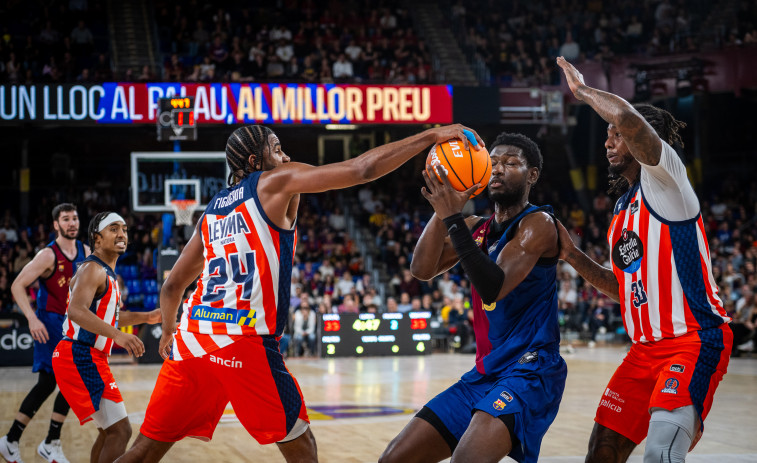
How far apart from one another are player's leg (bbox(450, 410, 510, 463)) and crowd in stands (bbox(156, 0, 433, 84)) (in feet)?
60.1

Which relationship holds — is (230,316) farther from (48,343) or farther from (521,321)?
(48,343)

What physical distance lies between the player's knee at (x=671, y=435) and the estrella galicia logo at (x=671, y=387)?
0.08 m

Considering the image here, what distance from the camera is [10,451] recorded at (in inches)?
275

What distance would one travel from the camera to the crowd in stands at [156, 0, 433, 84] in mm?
23094

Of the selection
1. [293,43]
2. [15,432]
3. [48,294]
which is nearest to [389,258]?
[293,43]

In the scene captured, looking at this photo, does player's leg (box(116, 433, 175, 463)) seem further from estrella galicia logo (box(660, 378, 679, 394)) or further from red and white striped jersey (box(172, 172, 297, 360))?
estrella galicia logo (box(660, 378, 679, 394))

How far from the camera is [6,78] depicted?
69.7 ft

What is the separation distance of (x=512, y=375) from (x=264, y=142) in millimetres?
1691

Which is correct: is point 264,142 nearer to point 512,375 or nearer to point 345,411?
point 512,375

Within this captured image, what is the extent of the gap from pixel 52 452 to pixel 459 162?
4.62 meters

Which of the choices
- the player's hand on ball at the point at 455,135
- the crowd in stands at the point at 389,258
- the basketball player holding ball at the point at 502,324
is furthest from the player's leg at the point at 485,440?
the crowd in stands at the point at 389,258

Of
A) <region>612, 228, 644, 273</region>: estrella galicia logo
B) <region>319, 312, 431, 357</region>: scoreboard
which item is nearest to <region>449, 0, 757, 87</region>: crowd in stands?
<region>319, 312, 431, 357</region>: scoreboard

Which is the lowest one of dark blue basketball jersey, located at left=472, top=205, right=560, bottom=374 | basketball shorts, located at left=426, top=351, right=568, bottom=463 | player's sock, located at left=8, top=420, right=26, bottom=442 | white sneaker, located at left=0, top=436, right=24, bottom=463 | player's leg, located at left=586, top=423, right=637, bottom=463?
white sneaker, located at left=0, top=436, right=24, bottom=463

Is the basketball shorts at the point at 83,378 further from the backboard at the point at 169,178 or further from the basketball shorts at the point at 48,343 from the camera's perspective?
the backboard at the point at 169,178
